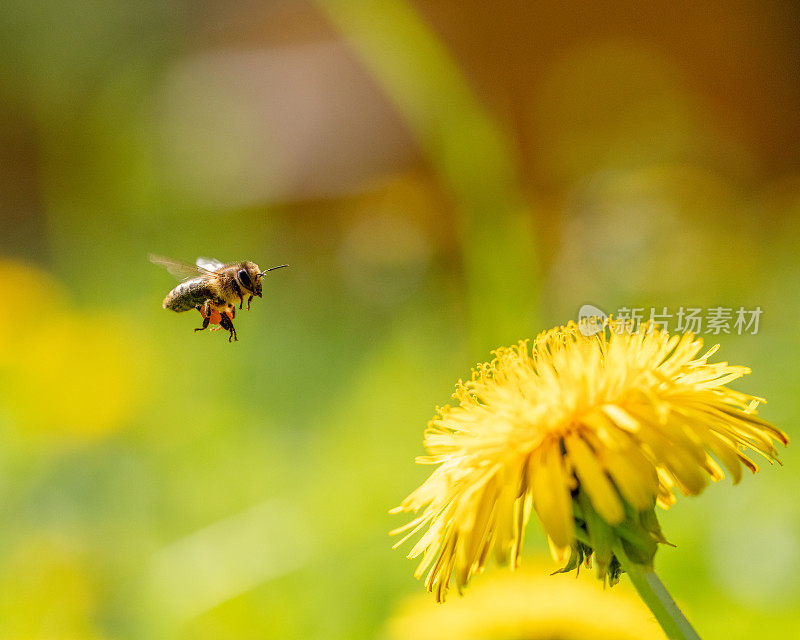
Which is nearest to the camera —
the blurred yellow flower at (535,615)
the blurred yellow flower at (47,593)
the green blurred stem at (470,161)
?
the blurred yellow flower at (535,615)

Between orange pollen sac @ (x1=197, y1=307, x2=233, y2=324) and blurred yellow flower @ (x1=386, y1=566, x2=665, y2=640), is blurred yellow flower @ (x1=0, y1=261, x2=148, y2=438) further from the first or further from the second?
blurred yellow flower @ (x1=386, y1=566, x2=665, y2=640)

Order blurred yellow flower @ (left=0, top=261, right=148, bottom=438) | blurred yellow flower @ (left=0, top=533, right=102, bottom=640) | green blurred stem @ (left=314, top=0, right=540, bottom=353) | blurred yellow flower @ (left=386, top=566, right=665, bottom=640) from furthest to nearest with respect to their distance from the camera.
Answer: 1. blurred yellow flower @ (left=0, top=261, right=148, bottom=438)
2. green blurred stem @ (left=314, top=0, right=540, bottom=353)
3. blurred yellow flower @ (left=0, top=533, right=102, bottom=640)
4. blurred yellow flower @ (left=386, top=566, right=665, bottom=640)

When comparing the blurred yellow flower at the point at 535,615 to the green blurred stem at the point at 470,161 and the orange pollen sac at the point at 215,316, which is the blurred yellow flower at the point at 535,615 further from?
the green blurred stem at the point at 470,161

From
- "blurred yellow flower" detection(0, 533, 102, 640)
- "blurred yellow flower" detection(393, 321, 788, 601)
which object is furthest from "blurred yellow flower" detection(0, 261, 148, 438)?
"blurred yellow flower" detection(393, 321, 788, 601)

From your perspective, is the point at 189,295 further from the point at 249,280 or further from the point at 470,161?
the point at 470,161

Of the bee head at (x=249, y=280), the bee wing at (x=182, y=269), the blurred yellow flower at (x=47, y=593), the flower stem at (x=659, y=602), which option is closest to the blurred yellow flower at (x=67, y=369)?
the blurred yellow flower at (x=47, y=593)

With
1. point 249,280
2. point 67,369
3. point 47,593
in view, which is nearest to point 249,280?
point 249,280

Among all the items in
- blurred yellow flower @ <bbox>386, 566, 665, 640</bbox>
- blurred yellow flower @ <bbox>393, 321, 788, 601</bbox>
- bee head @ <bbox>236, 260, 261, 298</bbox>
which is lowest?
blurred yellow flower @ <bbox>386, 566, 665, 640</bbox>
